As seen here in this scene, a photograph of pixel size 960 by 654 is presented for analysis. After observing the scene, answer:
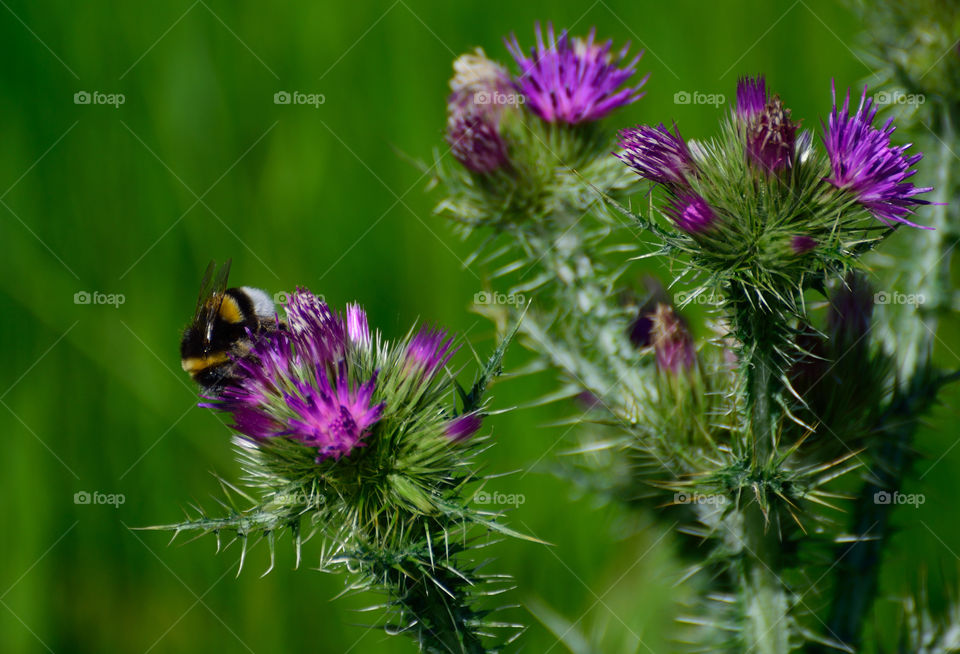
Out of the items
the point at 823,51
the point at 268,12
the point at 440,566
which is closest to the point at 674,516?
the point at 440,566

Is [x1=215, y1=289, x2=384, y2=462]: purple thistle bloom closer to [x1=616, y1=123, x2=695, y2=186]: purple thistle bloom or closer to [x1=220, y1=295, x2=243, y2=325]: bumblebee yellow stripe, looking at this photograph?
[x1=220, y1=295, x2=243, y2=325]: bumblebee yellow stripe

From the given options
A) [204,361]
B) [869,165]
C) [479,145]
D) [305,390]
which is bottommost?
[305,390]

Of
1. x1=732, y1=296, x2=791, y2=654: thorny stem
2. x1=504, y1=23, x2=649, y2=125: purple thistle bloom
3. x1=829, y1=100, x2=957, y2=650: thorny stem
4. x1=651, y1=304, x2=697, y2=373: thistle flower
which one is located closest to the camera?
x1=732, y1=296, x2=791, y2=654: thorny stem

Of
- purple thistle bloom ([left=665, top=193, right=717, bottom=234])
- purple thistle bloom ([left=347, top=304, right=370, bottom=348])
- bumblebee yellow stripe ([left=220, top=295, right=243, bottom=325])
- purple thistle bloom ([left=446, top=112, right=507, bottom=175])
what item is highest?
purple thistle bloom ([left=446, top=112, right=507, bottom=175])

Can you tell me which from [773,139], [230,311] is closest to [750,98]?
[773,139]

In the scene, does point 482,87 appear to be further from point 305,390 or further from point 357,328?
point 305,390

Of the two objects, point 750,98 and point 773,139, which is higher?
point 750,98

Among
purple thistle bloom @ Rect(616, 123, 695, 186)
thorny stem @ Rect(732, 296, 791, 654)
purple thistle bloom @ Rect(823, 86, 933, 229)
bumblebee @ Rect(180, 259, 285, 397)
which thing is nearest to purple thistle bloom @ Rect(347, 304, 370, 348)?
bumblebee @ Rect(180, 259, 285, 397)
